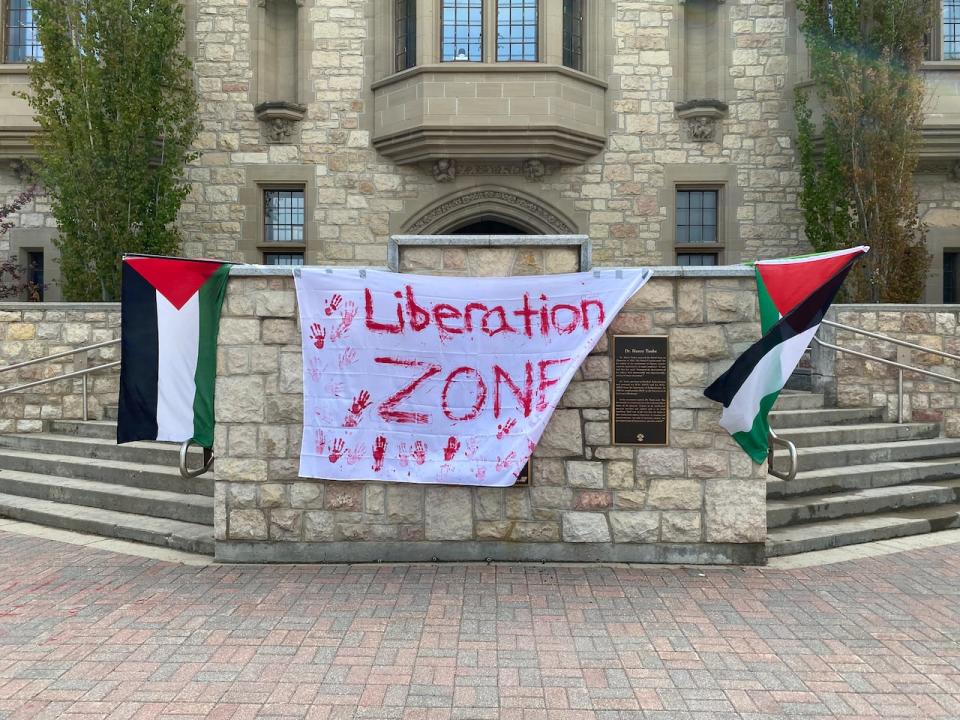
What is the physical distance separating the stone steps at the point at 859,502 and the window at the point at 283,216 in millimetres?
9346

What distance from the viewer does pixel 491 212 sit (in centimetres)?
1263

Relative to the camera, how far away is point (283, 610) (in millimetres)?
4926

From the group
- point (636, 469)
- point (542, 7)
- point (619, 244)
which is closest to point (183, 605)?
point (636, 469)

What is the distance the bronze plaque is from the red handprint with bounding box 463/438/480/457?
1091 mm

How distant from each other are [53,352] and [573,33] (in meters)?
9.50

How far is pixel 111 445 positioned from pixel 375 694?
19.8 feet

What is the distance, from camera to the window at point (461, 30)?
12000 millimetres

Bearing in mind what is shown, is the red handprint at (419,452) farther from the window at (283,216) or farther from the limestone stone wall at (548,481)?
the window at (283,216)

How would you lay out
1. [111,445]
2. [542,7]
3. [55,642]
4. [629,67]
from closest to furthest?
[55,642] → [111,445] → [542,7] → [629,67]

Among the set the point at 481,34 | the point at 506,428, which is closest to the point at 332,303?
the point at 506,428

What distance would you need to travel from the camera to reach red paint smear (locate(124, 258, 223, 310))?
5.91 metres

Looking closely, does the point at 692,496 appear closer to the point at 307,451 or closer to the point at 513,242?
the point at 513,242

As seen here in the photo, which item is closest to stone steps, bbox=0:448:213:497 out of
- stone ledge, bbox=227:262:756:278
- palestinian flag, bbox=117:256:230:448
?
palestinian flag, bbox=117:256:230:448

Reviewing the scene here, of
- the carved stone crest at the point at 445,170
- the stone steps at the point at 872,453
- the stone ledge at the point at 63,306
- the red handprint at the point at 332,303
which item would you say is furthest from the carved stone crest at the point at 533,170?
the red handprint at the point at 332,303
